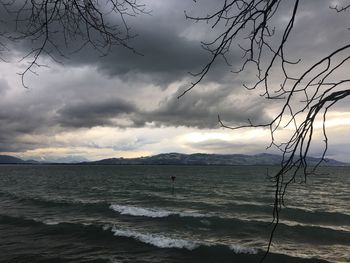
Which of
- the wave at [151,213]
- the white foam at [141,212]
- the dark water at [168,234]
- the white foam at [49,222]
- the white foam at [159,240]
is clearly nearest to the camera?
the dark water at [168,234]

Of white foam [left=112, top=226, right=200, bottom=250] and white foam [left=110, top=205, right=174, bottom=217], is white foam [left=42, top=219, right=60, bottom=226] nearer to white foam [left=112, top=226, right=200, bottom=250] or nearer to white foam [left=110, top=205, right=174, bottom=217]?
white foam [left=112, top=226, right=200, bottom=250]

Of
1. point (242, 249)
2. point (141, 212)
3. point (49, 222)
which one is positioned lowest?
point (242, 249)

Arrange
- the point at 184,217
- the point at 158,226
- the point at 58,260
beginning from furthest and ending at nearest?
the point at 184,217
the point at 158,226
the point at 58,260

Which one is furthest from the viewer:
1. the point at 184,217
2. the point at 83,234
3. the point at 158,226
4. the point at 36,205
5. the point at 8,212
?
the point at 36,205

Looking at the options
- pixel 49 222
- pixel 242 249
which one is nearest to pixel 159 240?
pixel 242 249

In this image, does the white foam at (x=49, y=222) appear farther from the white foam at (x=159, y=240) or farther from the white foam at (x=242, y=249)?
Result: the white foam at (x=242, y=249)

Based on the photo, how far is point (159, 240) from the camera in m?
18.1

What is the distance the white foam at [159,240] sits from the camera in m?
17.1

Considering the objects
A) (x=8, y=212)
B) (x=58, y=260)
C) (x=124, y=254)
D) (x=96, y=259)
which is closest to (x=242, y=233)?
(x=124, y=254)

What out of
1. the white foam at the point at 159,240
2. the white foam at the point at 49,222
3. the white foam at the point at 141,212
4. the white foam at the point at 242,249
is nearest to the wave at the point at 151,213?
the white foam at the point at 141,212

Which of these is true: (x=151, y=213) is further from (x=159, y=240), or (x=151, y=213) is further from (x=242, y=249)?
(x=242, y=249)

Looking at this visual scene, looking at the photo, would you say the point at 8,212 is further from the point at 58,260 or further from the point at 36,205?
the point at 58,260

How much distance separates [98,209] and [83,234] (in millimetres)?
9643

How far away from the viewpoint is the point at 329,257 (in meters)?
16.1
